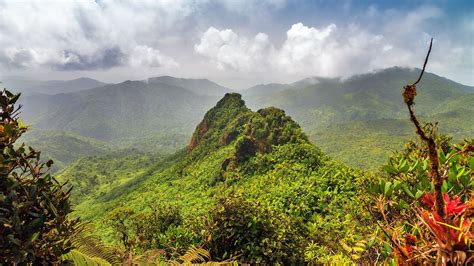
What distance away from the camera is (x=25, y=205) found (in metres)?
2.57

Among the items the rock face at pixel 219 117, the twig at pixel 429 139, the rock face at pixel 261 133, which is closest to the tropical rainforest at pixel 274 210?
the twig at pixel 429 139

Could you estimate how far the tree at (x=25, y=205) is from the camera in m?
2.40

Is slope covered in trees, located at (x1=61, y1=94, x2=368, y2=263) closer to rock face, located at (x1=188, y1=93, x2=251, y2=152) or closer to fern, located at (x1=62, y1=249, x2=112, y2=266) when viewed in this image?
rock face, located at (x1=188, y1=93, x2=251, y2=152)

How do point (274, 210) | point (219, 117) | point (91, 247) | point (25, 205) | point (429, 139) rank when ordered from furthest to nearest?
point (219, 117), point (274, 210), point (91, 247), point (25, 205), point (429, 139)

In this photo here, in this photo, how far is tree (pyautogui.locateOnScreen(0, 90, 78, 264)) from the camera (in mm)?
2402

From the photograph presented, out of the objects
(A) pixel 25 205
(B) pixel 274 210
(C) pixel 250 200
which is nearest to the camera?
(A) pixel 25 205

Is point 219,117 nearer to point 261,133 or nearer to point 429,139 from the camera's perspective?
point 261,133

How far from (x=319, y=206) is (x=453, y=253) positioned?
20873 mm

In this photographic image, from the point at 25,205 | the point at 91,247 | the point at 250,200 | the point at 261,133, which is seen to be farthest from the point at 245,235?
the point at 261,133

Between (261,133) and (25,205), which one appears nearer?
(25,205)

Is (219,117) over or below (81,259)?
over

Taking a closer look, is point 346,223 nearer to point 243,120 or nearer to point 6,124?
point 6,124

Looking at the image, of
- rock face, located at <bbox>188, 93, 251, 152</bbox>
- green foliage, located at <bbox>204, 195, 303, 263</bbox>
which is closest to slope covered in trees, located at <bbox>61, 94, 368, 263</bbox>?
green foliage, located at <bbox>204, 195, 303, 263</bbox>

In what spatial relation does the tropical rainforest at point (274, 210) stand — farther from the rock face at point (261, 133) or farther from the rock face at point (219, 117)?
the rock face at point (219, 117)
